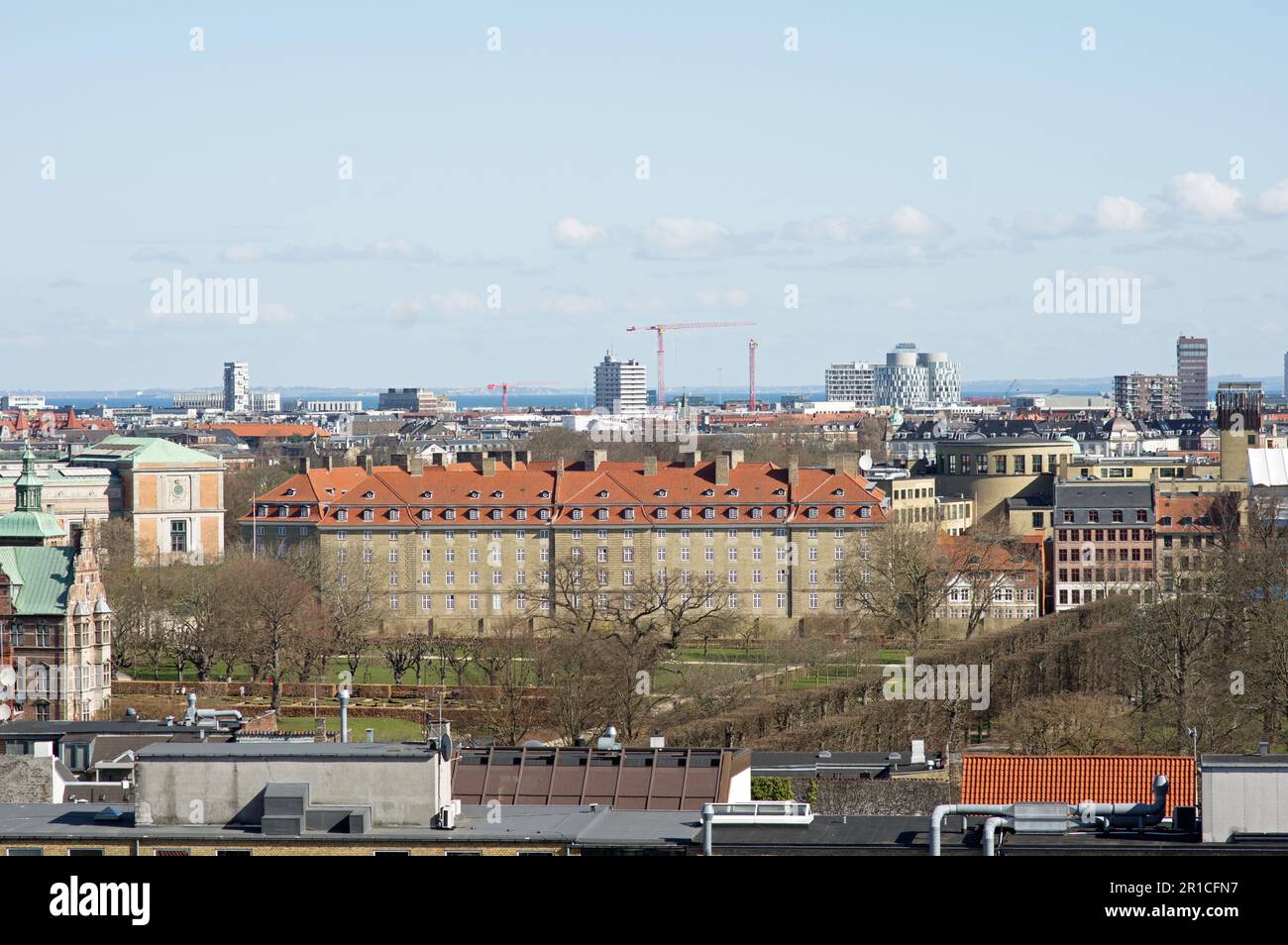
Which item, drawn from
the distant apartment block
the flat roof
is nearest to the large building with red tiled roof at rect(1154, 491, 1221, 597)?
the distant apartment block

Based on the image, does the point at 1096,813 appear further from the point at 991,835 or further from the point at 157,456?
the point at 157,456

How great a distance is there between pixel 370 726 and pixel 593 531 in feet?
106

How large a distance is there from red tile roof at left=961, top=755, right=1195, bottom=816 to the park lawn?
971 inches

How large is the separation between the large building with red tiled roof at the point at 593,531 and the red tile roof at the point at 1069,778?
54863mm

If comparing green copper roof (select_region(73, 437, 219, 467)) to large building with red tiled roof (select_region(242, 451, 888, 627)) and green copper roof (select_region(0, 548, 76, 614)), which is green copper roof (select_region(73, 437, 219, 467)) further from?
green copper roof (select_region(0, 548, 76, 614))

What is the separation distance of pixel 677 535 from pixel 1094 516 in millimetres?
19681

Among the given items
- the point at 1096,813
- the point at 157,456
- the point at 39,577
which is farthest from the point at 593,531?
the point at 1096,813

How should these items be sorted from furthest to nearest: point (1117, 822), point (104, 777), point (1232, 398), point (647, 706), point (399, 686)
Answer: point (1232, 398) < point (399, 686) < point (647, 706) < point (104, 777) < point (1117, 822)

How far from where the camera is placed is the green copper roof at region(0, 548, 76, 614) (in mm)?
61812

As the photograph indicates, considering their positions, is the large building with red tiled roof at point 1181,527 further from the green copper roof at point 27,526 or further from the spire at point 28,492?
the green copper roof at point 27,526

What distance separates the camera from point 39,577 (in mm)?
62562

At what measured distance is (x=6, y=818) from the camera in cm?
3091

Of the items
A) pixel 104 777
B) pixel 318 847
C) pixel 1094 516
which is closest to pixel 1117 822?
pixel 318 847
